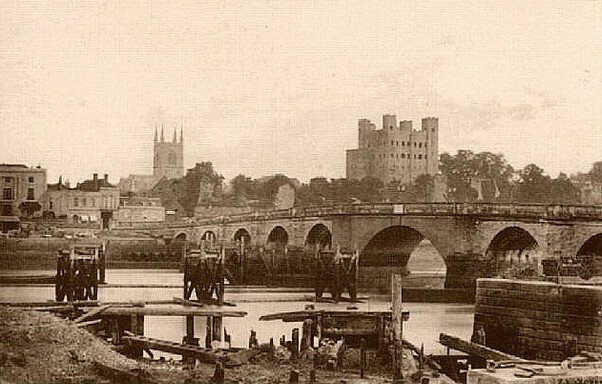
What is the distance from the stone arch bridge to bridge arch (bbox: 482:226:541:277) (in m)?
0.04

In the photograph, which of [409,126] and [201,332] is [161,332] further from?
[409,126]

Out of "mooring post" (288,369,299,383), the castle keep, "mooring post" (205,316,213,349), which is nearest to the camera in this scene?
"mooring post" (288,369,299,383)

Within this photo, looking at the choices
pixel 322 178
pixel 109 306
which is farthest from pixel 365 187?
pixel 109 306

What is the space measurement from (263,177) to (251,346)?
333 ft

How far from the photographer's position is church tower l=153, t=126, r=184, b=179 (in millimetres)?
133125

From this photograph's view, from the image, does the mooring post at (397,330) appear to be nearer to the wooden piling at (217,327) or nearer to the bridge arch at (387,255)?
the wooden piling at (217,327)

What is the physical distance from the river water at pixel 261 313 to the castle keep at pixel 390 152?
68.7 meters

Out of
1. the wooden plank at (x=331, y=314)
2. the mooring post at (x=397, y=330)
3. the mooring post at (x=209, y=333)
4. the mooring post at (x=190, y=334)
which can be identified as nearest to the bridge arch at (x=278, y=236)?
A: the mooring post at (x=209, y=333)

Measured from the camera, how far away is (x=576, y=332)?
1719cm

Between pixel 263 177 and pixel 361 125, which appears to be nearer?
pixel 361 125

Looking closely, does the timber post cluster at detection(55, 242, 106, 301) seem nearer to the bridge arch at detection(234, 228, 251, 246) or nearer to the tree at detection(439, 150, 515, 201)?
the bridge arch at detection(234, 228, 251, 246)

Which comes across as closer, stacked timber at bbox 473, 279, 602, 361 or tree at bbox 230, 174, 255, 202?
stacked timber at bbox 473, 279, 602, 361

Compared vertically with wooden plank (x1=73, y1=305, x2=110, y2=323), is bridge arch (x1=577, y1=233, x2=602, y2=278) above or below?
above

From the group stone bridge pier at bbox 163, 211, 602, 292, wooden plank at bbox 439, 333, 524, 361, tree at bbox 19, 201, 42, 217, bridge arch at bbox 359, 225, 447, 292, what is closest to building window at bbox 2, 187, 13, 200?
tree at bbox 19, 201, 42, 217
